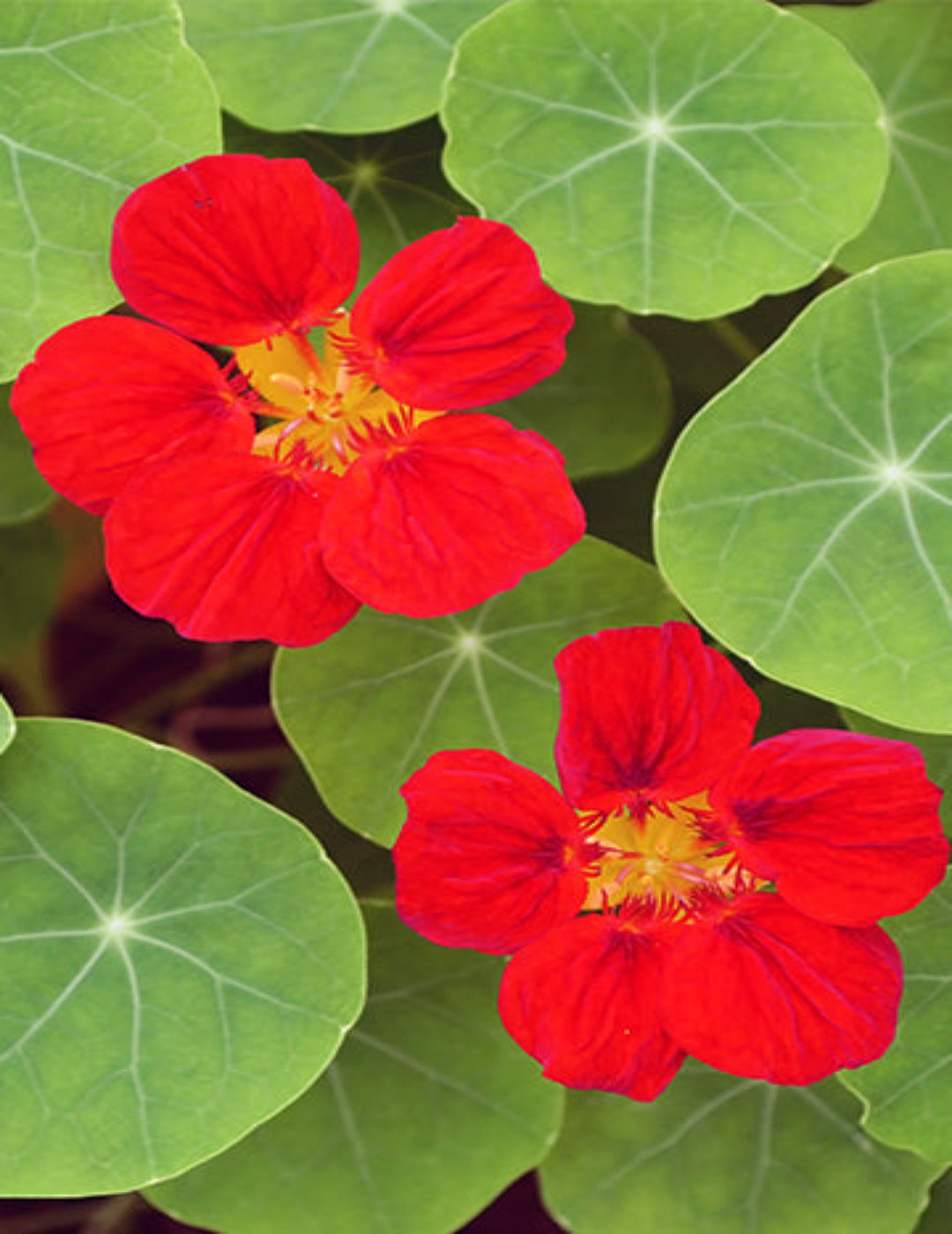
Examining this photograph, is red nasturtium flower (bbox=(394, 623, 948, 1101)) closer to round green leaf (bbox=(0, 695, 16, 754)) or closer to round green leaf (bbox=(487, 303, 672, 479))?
round green leaf (bbox=(0, 695, 16, 754))

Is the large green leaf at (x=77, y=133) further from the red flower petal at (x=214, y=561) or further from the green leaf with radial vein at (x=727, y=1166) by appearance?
the green leaf with radial vein at (x=727, y=1166)

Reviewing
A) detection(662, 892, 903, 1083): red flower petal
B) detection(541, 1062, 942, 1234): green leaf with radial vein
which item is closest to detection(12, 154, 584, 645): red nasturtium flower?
detection(662, 892, 903, 1083): red flower petal

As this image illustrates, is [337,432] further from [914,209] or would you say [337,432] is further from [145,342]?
[914,209]

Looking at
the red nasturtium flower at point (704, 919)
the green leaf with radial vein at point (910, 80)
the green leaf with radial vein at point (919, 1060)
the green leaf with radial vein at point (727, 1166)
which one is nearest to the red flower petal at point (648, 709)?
the red nasturtium flower at point (704, 919)

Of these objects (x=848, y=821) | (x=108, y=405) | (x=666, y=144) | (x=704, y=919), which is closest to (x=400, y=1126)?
(x=704, y=919)

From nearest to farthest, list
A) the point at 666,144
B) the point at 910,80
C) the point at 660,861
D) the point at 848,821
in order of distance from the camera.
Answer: the point at 848,821 < the point at 660,861 < the point at 666,144 < the point at 910,80

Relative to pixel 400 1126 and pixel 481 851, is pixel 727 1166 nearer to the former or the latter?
pixel 400 1126
